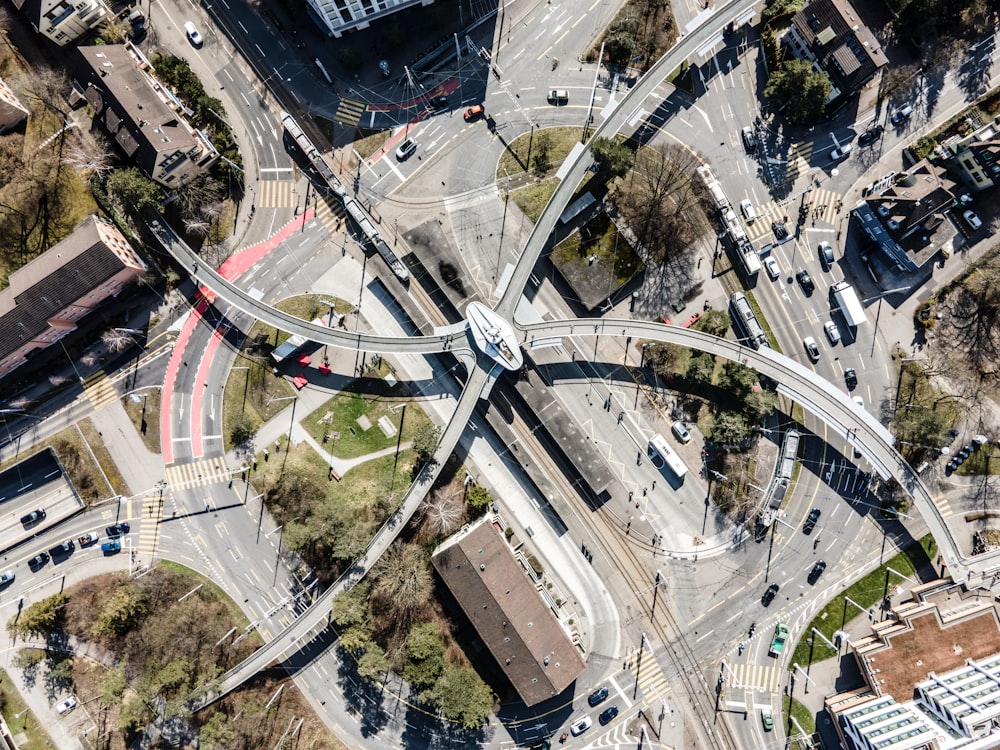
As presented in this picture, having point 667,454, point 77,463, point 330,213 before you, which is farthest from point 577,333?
point 77,463

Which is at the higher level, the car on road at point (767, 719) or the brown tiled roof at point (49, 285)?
the brown tiled roof at point (49, 285)

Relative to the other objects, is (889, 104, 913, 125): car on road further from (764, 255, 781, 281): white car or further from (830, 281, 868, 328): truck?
(764, 255, 781, 281): white car

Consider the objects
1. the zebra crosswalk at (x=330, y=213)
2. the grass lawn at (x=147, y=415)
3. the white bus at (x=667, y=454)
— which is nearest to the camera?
the white bus at (x=667, y=454)

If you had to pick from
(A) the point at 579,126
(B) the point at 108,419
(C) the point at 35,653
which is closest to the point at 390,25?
(A) the point at 579,126

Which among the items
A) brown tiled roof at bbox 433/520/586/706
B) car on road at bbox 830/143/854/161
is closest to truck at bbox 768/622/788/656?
brown tiled roof at bbox 433/520/586/706

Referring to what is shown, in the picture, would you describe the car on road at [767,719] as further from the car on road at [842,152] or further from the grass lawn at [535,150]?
the grass lawn at [535,150]

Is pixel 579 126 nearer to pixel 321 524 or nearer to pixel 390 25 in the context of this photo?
pixel 390 25

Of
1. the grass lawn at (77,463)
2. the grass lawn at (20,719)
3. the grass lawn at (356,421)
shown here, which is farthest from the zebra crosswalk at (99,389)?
the grass lawn at (20,719)
